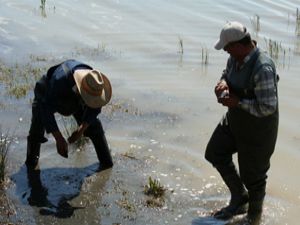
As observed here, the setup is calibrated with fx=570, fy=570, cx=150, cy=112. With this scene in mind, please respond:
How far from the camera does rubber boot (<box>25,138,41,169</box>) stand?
20.7 feet

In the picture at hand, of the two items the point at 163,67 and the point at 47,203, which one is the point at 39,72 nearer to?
the point at 163,67

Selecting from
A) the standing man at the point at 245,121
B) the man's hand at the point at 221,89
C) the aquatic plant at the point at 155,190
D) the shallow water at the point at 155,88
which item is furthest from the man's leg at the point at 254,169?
the aquatic plant at the point at 155,190

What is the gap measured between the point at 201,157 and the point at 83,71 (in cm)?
205

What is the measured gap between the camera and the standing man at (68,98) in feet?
18.5

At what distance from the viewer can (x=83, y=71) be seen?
5.76m

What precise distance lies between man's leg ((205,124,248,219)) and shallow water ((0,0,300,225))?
28 centimetres

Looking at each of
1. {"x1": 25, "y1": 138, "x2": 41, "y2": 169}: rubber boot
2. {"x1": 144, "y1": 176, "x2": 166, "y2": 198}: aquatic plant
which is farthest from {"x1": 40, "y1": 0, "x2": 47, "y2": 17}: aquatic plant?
{"x1": 144, "y1": 176, "x2": 166, "y2": 198}: aquatic plant

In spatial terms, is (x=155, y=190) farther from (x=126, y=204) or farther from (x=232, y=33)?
(x=232, y=33)

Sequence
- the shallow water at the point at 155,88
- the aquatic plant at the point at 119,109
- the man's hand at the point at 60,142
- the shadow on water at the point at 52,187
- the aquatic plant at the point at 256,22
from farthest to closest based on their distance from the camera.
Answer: the aquatic plant at the point at 256,22 < the aquatic plant at the point at 119,109 < the shallow water at the point at 155,88 < the man's hand at the point at 60,142 < the shadow on water at the point at 52,187

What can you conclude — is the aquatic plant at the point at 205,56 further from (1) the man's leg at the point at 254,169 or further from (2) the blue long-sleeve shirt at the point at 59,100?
(1) the man's leg at the point at 254,169

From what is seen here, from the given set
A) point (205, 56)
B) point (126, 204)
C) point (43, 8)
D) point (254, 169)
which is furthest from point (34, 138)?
point (43, 8)

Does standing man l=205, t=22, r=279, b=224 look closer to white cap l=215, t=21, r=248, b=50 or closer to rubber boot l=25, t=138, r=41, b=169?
white cap l=215, t=21, r=248, b=50

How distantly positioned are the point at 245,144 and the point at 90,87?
1.61 meters

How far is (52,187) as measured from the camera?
20.0 ft
